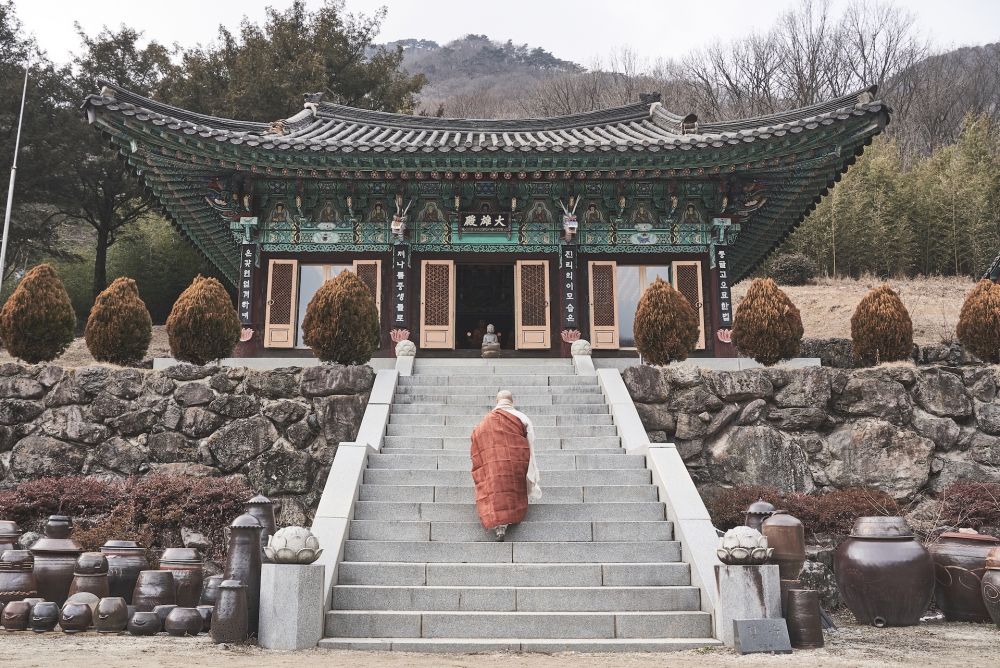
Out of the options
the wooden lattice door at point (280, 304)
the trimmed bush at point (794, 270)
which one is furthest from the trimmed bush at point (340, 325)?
the trimmed bush at point (794, 270)

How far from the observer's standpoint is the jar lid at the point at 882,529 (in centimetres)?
693

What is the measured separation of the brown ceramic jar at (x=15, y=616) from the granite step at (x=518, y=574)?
2.40 meters

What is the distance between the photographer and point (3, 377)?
1053cm

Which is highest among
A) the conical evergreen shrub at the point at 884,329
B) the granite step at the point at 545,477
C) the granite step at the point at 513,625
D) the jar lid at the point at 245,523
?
the conical evergreen shrub at the point at 884,329

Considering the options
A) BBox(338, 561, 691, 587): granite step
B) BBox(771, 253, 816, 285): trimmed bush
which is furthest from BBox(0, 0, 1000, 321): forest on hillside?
BBox(338, 561, 691, 587): granite step

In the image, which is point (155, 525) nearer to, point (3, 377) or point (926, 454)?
point (3, 377)

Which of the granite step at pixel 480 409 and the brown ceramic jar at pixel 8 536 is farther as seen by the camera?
the granite step at pixel 480 409

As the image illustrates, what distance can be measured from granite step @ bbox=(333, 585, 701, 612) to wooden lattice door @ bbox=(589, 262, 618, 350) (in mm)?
8069

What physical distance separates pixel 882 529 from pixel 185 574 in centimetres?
588

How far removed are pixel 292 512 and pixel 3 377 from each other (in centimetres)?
428

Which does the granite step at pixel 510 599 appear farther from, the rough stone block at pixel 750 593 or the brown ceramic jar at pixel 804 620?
the brown ceramic jar at pixel 804 620

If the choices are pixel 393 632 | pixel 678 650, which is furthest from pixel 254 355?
pixel 678 650

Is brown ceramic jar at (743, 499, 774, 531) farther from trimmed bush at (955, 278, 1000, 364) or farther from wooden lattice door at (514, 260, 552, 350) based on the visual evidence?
wooden lattice door at (514, 260, 552, 350)

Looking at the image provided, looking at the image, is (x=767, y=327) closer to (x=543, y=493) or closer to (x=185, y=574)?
(x=543, y=493)
